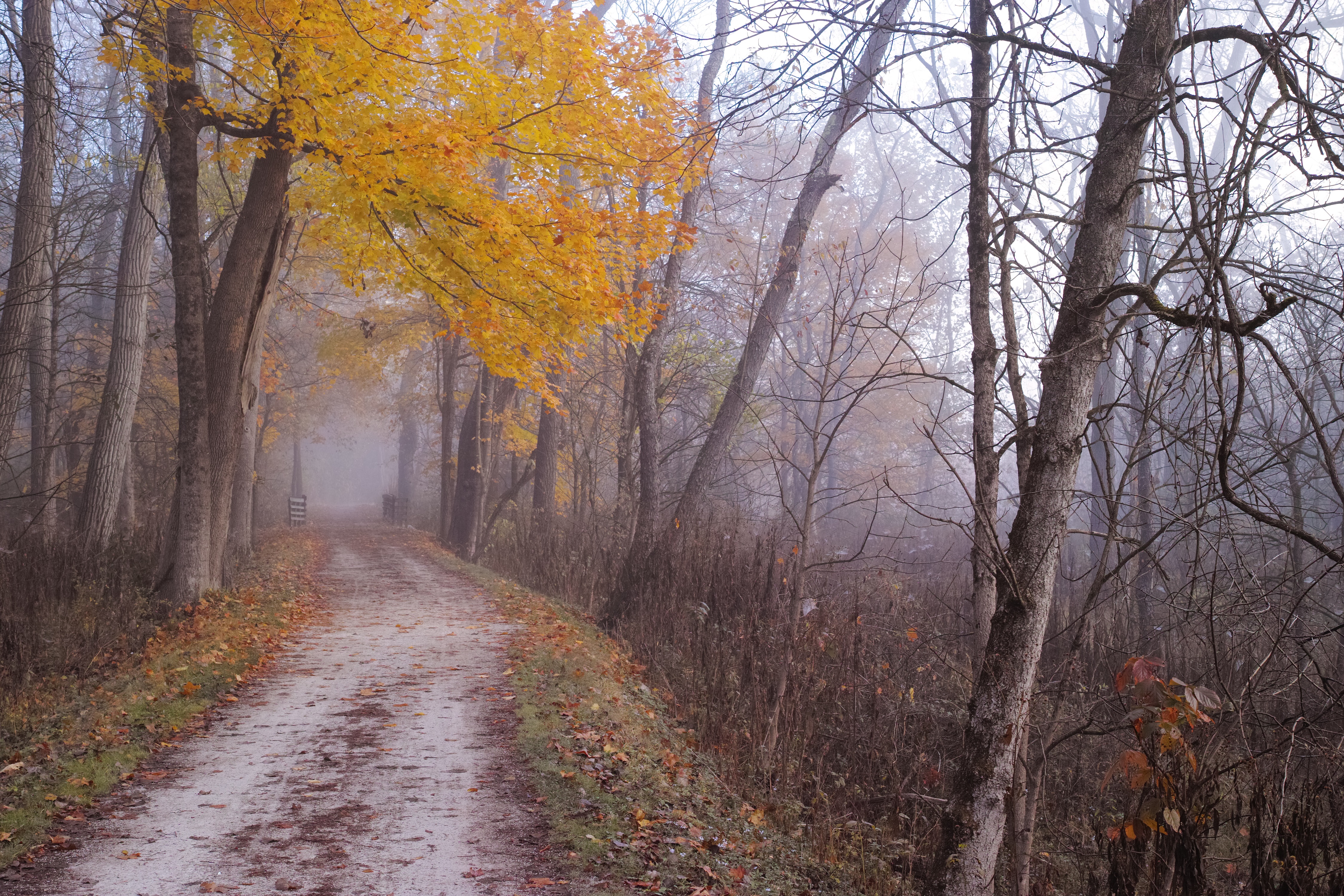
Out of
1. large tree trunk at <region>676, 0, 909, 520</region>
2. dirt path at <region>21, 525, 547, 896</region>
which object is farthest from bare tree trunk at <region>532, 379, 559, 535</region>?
dirt path at <region>21, 525, 547, 896</region>

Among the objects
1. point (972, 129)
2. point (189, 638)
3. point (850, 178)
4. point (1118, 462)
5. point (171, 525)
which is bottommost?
point (189, 638)

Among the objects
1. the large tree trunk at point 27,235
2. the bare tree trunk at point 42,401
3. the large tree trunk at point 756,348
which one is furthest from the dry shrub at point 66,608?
the large tree trunk at point 756,348

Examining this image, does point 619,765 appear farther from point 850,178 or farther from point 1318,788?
point 850,178

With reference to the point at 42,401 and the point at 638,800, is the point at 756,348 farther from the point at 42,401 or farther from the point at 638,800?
the point at 42,401

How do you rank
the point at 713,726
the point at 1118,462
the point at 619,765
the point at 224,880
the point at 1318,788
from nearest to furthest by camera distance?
the point at 1318,788, the point at 224,880, the point at 619,765, the point at 713,726, the point at 1118,462

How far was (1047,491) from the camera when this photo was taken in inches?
142

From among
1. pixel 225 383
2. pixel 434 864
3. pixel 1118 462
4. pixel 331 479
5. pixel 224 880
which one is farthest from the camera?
pixel 331 479

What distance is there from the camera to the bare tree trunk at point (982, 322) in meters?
4.50

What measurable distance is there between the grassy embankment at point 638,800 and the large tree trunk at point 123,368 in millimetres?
6544

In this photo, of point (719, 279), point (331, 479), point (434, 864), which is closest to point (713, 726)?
point (434, 864)

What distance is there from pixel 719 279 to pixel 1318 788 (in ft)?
47.4

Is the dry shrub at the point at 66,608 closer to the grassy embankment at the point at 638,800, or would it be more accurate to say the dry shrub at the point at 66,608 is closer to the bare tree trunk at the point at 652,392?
the grassy embankment at the point at 638,800

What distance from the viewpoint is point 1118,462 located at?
19.4 m

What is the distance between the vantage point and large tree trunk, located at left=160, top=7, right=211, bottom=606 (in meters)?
8.52
